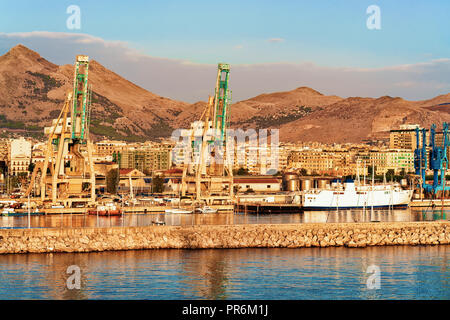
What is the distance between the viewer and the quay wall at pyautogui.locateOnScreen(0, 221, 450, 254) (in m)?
31.4

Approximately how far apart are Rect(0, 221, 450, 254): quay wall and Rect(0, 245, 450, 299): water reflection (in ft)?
2.09

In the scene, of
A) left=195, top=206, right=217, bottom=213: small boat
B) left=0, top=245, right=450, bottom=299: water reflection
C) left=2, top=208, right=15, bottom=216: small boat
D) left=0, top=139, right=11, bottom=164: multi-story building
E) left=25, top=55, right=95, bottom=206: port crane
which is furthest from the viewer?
left=0, top=139, right=11, bottom=164: multi-story building

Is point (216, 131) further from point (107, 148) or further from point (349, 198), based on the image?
point (107, 148)

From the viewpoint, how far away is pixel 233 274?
27.1 m

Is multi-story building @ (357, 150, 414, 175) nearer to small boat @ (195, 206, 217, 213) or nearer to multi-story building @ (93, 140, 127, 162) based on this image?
multi-story building @ (93, 140, 127, 162)

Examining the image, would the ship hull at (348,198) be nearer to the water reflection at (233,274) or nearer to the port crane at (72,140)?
the port crane at (72,140)

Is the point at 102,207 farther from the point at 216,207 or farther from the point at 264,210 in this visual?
the point at 264,210

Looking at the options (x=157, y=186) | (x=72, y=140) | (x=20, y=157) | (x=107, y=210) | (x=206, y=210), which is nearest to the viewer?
(x=107, y=210)

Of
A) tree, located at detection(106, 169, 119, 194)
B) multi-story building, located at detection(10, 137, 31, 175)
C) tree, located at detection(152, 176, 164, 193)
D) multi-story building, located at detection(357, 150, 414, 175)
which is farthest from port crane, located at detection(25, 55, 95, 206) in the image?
multi-story building, located at detection(357, 150, 414, 175)

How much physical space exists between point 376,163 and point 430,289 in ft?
331

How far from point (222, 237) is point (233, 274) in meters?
6.23

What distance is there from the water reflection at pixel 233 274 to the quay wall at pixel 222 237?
25.1 inches

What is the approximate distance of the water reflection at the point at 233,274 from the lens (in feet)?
78.9

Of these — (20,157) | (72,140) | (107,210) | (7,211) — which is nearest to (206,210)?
(107,210)
